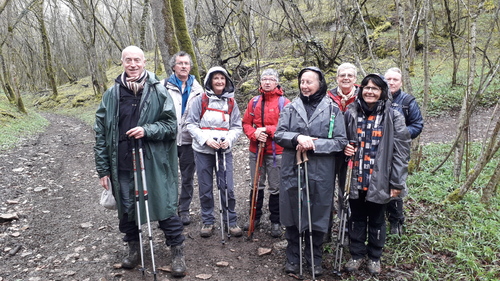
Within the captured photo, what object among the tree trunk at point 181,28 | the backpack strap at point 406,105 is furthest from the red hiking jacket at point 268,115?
the tree trunk at point 181,28

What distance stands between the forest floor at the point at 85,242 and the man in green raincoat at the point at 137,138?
568 millimetres

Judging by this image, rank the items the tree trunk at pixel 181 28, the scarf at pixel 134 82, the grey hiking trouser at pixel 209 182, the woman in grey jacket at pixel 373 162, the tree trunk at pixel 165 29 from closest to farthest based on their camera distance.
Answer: the woman in grey jacket at pixel 373 162 → the scarf at pixel 134 82 → the grey hiking trouser at pixel 209 182 → the tree trunk at pixel 165 29 → the tree trunk at pixel 181 28

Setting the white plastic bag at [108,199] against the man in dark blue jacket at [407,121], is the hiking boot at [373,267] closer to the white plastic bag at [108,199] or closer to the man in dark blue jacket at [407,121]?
the man in dark blue jacket at [407,121]

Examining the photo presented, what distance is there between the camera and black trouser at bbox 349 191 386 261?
3.54 m

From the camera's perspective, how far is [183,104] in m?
4.63

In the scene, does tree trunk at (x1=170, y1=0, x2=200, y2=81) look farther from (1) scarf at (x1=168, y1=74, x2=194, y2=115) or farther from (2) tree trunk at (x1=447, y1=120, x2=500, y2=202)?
(2) tree trunk at (x1=447, y1=120, x2=500, y2=202)

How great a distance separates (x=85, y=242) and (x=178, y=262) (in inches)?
67.0

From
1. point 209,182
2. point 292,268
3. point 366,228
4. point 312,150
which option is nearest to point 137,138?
point 209,182

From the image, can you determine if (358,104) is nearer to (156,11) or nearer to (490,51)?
(156,11)

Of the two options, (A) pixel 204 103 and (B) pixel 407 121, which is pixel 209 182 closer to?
(A) pixel 204 103

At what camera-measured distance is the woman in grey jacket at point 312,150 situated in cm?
339

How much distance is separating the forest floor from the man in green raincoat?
0.57 metres

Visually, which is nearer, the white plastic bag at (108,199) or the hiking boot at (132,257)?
the white plastic bag at (108,199)

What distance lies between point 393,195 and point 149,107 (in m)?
2.82
